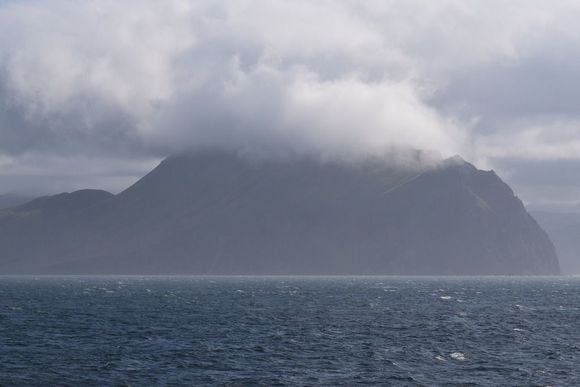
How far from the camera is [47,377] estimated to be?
246ft

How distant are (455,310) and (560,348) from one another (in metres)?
57.2

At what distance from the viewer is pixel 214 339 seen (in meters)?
104

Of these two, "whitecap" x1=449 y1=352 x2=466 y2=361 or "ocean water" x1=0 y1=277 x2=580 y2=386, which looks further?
"whitecap" x1=449 y1=352 x2=466 y2=361

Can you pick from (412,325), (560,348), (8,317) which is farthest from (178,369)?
(8,317)

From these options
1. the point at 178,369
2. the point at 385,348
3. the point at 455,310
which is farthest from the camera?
the point at 455,310

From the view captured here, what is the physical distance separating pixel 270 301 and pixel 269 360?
97.6 meters

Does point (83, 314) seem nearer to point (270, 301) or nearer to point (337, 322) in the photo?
point (337, 322)

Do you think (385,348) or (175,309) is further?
(175,309)

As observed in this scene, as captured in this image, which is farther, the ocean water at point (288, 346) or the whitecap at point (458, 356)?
the whitecap at point (458, 356)

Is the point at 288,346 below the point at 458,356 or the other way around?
the other way around

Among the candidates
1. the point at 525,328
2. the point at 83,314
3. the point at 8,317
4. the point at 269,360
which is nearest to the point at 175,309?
the point at 83,314

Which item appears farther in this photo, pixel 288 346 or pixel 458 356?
pixel 288 346

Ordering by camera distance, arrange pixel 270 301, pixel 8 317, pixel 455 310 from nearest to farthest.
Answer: pixel 8 317
pixel 455 310
pixel 270 301

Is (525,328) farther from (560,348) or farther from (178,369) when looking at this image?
(178,369)
